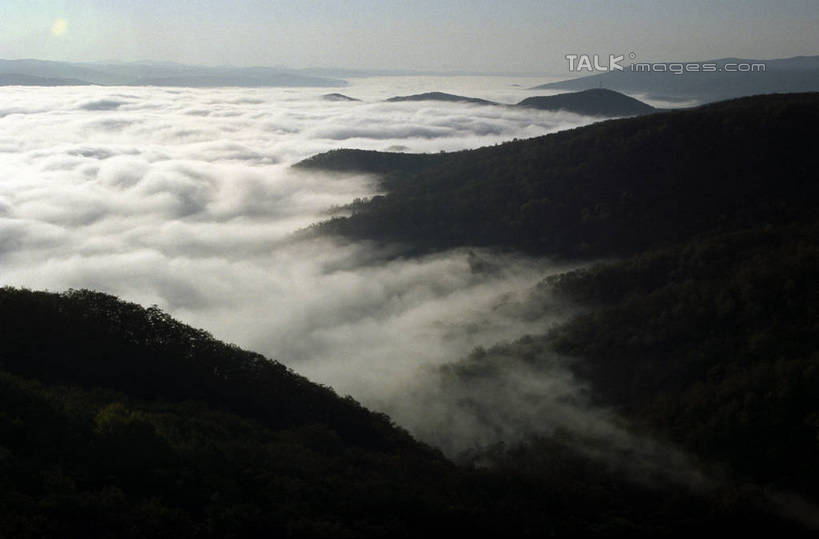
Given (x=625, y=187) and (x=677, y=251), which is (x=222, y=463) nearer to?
(x=677, y=251)

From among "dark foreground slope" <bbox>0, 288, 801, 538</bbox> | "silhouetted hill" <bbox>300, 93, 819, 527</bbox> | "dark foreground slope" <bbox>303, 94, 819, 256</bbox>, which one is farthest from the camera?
"dark foreground slope" <bbox>303, 94, 819, 256</bbox>

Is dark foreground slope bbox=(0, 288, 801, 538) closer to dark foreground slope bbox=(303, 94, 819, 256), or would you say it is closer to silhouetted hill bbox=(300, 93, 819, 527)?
silhouetted hill bbox=(300, 93, 819, 527)

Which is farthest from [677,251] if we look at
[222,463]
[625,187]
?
[222,463]

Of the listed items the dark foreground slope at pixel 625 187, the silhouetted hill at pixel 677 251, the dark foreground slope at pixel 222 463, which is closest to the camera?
the dark foreground slope at pixel 222 463

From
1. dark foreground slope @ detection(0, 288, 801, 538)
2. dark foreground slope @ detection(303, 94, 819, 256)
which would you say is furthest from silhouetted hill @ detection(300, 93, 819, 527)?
dark foreground slope @ detection(0, 288, 801, 538)

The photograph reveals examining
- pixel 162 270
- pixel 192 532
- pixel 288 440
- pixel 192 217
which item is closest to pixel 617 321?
pixel 288 440

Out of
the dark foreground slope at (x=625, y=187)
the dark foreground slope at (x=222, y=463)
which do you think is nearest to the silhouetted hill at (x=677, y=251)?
the dark foreground slope at (x=625, y=187)

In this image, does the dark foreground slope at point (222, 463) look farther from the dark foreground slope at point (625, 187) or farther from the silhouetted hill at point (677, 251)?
the dark foreground slope at point (625, 187)

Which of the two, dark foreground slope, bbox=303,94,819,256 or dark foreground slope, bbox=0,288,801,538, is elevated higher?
dark foreground slope, bbox=303,94,819,256
